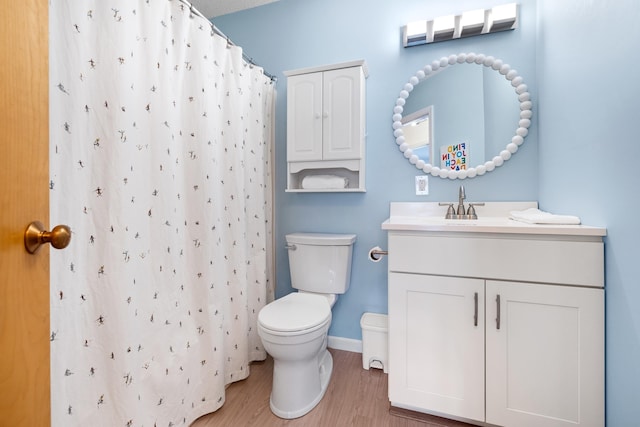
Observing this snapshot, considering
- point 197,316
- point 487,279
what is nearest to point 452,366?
point 487,279

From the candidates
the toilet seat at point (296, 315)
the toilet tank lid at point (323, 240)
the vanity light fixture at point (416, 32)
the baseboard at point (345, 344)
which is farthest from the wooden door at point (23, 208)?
the vanity light fixture at point (416, 32)

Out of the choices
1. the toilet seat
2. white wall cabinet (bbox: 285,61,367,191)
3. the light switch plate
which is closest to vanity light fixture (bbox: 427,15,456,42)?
white wall cabinet (bbox: 285,61,367,191)

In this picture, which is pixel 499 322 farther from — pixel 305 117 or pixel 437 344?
→ pixel 305 117

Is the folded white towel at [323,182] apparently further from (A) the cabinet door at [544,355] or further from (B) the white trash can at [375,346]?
(A) the cabinet door at [544,355]

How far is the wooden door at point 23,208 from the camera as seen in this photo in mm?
447

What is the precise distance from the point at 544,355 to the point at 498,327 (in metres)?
0.17

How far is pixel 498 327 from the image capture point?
3.65 ft

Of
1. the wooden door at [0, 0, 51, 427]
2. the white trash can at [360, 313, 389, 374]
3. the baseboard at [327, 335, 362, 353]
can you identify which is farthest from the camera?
the baseboard at [327, 335, 362, 353]

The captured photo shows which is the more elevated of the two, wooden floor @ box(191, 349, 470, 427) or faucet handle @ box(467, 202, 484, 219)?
faucet handle @ box(467, 202, 484, 219)

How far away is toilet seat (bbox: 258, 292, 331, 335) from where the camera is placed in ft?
4.14

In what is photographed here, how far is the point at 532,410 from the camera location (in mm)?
1078

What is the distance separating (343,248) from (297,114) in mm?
915

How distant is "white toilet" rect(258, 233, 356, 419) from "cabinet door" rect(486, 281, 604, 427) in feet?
2.44

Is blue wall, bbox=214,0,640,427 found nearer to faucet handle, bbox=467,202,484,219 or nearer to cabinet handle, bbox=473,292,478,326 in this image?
faucet handle, bbox=467,202,484,219
